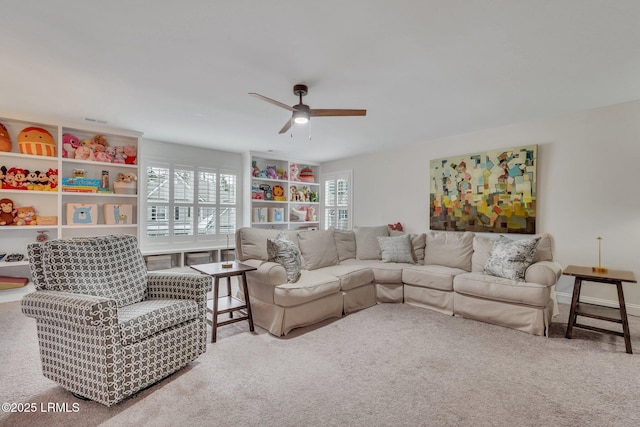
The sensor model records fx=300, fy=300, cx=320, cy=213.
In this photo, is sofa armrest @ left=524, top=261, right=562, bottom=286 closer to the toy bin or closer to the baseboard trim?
the baseboard trim

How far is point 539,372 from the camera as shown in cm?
213

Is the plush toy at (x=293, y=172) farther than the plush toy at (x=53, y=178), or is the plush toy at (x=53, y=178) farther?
the plush toy at (x=293, y=172)

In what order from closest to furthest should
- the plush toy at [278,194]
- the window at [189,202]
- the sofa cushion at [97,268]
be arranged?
1. the sofa cushion at [97,268]
2. the window at [189,202]
3. the plush toy at [278,194]

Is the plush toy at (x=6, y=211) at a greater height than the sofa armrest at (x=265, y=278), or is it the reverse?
the plush toy at (x=6, y=211)

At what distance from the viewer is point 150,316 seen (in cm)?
192

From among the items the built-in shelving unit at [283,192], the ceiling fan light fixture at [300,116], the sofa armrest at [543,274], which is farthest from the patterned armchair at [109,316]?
the built-in shelving unit at [283,192]

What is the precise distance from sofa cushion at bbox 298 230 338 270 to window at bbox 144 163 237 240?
8.17ft

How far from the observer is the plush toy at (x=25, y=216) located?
374cm

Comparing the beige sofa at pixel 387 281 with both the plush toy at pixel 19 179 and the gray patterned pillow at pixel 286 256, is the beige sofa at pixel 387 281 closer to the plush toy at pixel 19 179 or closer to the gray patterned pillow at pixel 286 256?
the gray patterned pillow at pixel 286 256

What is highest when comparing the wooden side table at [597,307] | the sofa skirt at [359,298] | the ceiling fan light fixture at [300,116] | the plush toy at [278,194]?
the ceiling fan light fixture at [300,116]

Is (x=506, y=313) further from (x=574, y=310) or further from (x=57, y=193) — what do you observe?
(x=57, y=193)

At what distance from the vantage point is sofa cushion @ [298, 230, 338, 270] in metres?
3.64

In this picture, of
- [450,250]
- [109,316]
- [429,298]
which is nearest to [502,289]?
[429,298]

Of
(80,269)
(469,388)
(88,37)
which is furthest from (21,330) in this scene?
(469,388)
